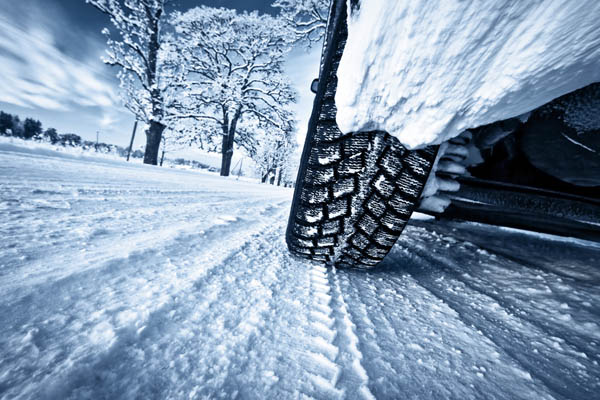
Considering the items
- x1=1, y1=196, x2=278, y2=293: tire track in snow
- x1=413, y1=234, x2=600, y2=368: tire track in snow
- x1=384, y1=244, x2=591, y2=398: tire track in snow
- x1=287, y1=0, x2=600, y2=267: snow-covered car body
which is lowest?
x1=1, y1=196, x2=278, y2=293: tire track in snow

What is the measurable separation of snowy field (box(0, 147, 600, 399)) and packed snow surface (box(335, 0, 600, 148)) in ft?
1.25

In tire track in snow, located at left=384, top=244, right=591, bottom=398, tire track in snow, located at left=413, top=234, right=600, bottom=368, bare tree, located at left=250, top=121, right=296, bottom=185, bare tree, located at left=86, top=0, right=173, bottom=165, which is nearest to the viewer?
tire track in snow, located at left=384, top=244, right=591, bottom=398

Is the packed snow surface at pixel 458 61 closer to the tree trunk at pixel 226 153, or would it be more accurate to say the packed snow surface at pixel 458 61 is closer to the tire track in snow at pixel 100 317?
the tire track in snow at pixel 100 317

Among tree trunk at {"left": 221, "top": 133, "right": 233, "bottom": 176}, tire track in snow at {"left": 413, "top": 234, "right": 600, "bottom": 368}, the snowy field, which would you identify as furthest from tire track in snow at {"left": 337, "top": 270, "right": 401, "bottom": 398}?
tree trunk at {"left": 221, "top": 133, "right": 233, "bottom": 176}

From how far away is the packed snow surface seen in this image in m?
0.34

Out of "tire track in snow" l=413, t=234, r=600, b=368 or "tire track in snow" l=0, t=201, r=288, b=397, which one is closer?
"tire track in snow" l=0, t=201, r=288, b=397

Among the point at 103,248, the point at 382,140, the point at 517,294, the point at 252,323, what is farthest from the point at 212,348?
the point at 517,294

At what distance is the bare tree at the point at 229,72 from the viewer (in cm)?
778

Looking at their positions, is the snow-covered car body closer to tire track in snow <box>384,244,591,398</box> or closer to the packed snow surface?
Answer: the packed snow surface

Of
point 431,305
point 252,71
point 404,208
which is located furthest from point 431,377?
point 252,71

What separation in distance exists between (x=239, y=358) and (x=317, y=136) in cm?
50

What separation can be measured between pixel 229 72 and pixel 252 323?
10.1 meters

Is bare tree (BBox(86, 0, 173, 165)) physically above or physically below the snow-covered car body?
above

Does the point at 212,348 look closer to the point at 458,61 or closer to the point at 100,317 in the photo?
the point at 100,317
